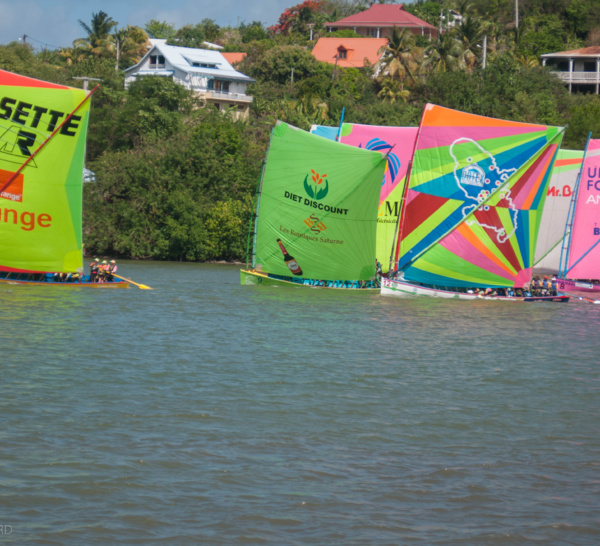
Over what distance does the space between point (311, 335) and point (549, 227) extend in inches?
1291

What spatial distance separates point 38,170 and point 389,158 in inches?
830

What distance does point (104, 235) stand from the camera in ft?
251

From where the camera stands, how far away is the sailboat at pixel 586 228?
55.2 m

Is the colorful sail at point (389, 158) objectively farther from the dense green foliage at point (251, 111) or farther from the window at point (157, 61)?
the window at point (157, 61)

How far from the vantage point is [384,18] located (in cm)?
15800

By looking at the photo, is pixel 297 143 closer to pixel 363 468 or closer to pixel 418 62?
pixel 363 468

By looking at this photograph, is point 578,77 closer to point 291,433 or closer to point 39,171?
point 39,171

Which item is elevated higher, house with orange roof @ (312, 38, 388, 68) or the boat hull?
house with orange roof @ (312, 38, 388, 68)

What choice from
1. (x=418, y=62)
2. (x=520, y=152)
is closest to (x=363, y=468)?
(x=520, y=152)

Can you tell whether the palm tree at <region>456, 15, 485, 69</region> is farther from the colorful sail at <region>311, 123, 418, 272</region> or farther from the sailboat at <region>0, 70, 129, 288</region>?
the sailboat at <region>0, 70, 129, 288</region>

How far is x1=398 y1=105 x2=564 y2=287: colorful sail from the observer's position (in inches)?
1802

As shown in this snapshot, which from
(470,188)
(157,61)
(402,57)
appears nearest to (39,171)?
(470,188)

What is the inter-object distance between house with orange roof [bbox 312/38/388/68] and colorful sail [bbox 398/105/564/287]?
97744mm

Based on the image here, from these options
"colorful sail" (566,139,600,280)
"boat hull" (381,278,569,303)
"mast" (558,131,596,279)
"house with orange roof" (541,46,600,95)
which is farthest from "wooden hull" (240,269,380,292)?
"house with orange roof" (541,46,600,95)
